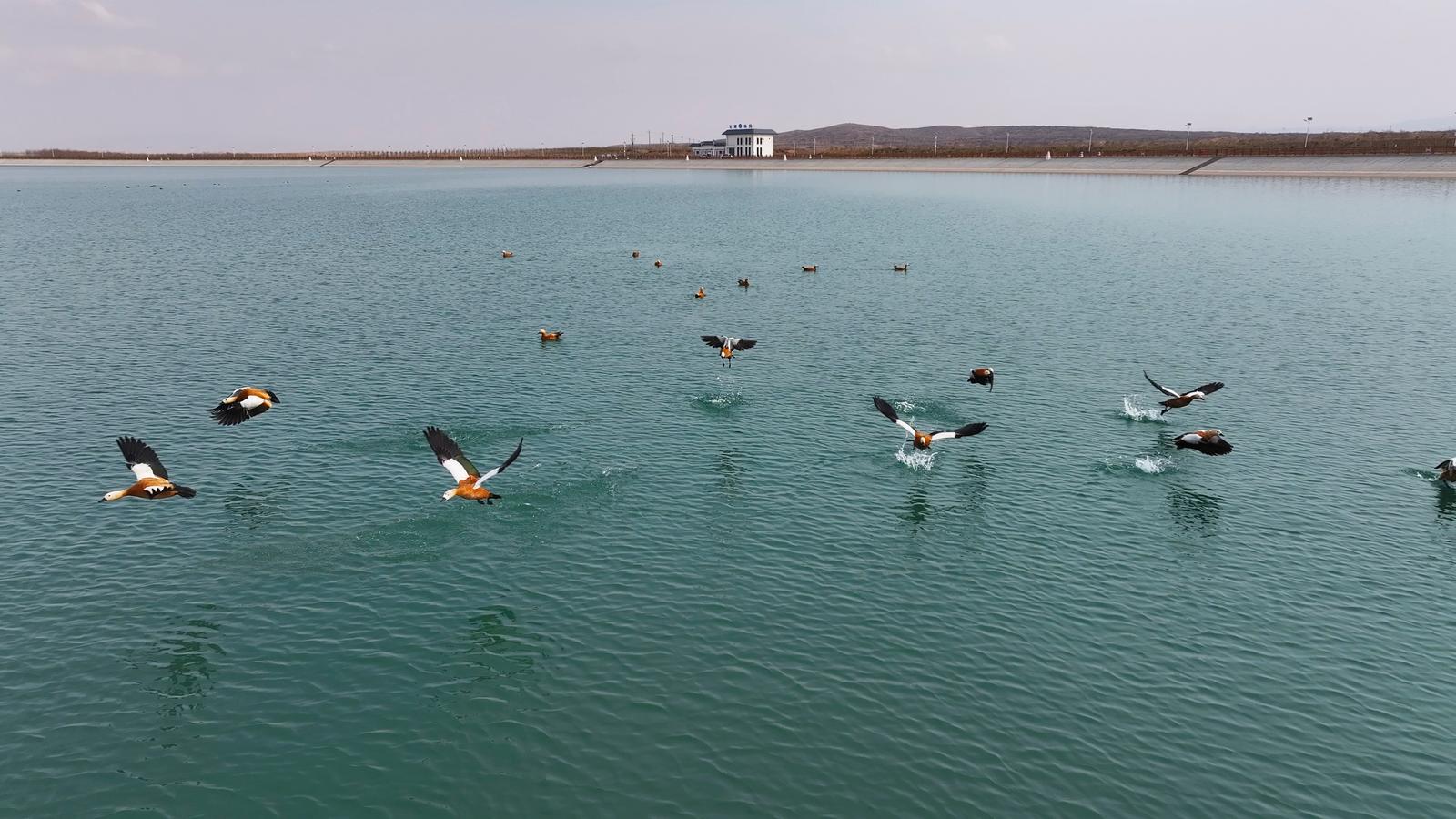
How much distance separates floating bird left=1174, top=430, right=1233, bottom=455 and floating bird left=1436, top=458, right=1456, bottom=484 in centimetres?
1002

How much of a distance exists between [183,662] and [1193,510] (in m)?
42.9

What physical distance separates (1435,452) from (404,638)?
54.0 m

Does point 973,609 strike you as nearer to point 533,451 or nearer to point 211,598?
point 533,451

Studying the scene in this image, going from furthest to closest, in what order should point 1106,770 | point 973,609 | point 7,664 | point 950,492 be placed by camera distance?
point 950,492
point 973,609
point 7,664
point 1106,770

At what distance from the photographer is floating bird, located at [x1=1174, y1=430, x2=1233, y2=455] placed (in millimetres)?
45562

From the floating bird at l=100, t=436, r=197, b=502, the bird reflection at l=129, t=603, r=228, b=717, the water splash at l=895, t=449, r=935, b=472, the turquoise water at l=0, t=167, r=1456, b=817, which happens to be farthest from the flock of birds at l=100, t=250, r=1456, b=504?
the bird reflection at l=129, t=603, r=228, b=717

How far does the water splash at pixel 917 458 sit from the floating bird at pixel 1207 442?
12.9m

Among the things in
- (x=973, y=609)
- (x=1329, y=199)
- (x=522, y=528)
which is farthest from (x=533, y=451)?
(x=1329, y=199)

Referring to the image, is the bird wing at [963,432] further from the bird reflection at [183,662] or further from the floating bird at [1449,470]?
the bird reflection at [183,662]

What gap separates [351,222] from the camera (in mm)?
174625

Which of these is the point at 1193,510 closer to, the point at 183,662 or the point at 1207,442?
the point at 1207,442

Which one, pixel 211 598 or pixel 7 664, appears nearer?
pixel 7 664

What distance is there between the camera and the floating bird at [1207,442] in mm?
45562

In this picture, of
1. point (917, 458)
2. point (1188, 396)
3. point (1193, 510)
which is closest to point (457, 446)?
point (917, 458)
